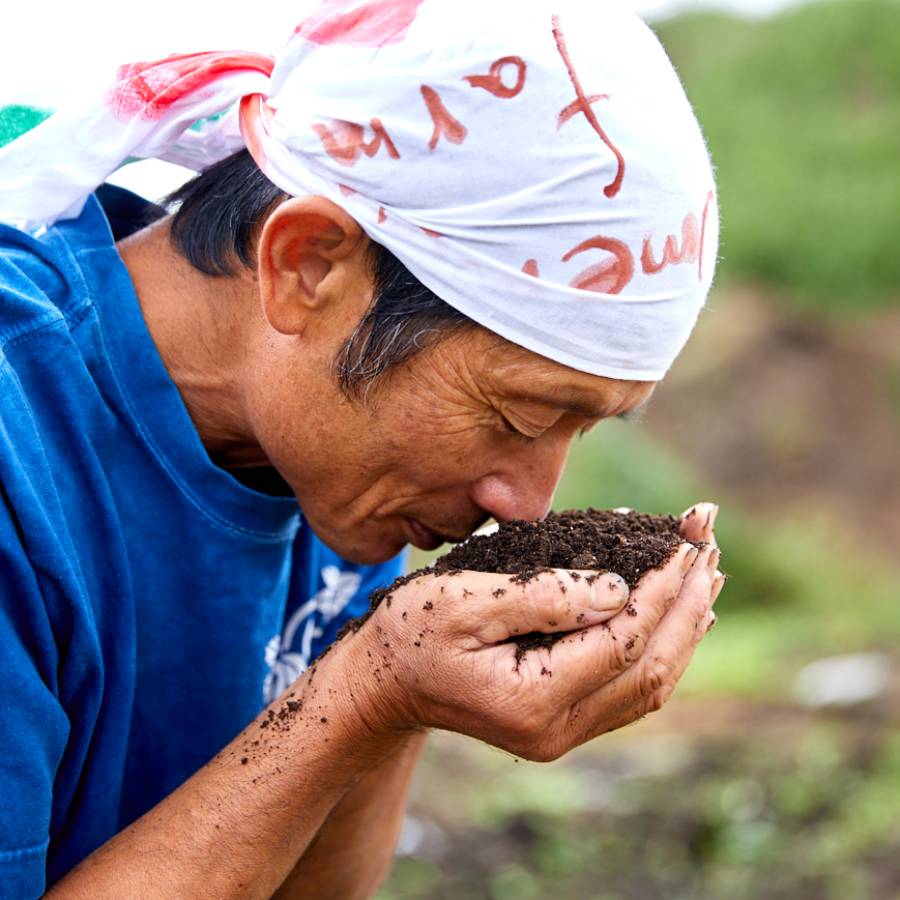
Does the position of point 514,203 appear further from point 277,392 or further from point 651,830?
point 651,830

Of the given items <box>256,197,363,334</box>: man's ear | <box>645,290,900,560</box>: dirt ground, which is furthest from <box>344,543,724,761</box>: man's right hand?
<box>645,290,900,560</box>: dirt ground

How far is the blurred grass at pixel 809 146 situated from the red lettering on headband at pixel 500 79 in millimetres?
9898

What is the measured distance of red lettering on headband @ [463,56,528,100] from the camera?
83.0 inches

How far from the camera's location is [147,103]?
2414 millimetres

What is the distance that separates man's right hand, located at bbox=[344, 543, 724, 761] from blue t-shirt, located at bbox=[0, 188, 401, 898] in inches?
17.6

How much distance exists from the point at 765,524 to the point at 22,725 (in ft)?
29.1

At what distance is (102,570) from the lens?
238 cm

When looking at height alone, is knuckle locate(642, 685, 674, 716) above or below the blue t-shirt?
below

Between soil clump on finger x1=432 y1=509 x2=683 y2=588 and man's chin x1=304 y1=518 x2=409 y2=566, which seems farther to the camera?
man's chin x1=304 y1=518 x2=409 y2=566

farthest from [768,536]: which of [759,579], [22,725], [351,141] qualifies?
[22,725]

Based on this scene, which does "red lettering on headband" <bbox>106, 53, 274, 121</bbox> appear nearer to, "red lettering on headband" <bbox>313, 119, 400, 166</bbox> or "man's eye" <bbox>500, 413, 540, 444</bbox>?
"red lettering on headband" <bbox>313, 119, 400, 166</bbox>

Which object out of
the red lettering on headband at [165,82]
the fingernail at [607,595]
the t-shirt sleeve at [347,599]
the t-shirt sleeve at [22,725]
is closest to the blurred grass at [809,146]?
the t-shirt sleeve at [347,599]

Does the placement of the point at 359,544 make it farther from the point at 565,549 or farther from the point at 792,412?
the point at 792,412

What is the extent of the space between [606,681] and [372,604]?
1.42ft
